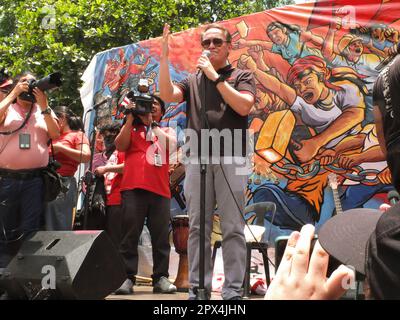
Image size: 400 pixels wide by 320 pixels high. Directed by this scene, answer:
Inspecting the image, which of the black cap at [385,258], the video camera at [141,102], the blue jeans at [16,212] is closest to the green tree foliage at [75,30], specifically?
the video camera at [141,102]

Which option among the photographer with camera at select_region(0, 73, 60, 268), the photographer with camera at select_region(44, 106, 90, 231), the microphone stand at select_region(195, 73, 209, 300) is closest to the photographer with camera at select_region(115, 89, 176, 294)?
the photographer with camera at select_region(44, 106, 90, 231)

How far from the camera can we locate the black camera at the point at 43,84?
4531 millimetres

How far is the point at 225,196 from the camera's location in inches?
163

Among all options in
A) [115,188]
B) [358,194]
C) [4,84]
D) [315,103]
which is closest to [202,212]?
[4,84]

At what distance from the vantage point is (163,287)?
532 centimetres

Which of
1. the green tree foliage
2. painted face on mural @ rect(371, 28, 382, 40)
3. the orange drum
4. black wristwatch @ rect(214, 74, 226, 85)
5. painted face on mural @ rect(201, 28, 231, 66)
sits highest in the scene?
the green tree foliage

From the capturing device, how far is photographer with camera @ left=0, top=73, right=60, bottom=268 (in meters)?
4.58

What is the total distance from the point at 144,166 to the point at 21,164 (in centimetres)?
112

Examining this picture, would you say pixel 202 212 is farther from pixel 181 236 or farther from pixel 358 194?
pixel 358 194

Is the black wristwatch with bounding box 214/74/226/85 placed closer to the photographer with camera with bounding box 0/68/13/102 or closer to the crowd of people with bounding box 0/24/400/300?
the crowd of people with bounding box 0/24/400/300

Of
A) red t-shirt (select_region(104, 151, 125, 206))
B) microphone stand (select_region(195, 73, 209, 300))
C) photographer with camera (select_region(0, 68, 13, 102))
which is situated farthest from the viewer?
red t-shirt (select_region(104, 151, 125, 206))

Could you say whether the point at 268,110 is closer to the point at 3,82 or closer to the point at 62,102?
the point at 3,82

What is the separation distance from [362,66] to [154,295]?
9.83 feet

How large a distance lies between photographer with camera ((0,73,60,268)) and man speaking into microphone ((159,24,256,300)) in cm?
118
